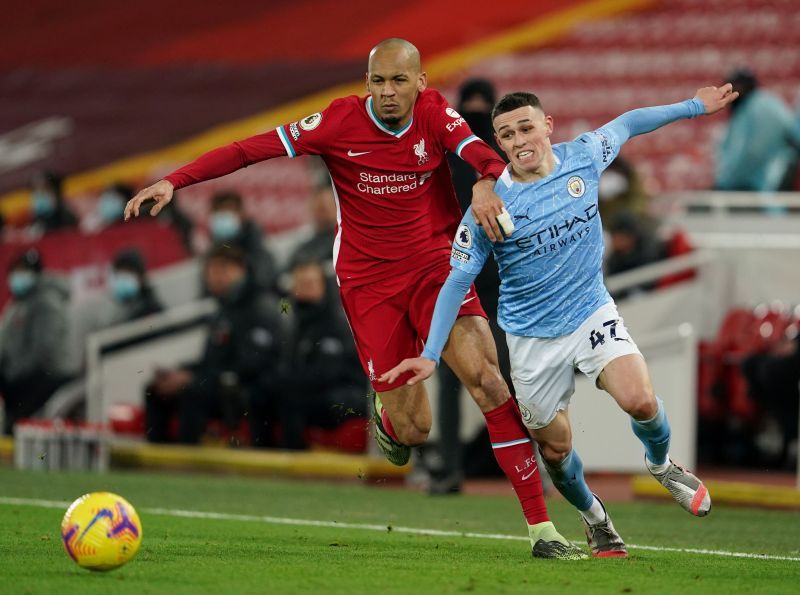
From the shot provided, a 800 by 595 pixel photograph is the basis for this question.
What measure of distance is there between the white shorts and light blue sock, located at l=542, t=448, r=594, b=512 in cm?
19

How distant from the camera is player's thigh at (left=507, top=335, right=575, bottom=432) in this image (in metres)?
6.36

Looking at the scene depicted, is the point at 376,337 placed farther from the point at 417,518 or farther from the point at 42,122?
the point at 42,122

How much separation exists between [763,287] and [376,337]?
246 inches

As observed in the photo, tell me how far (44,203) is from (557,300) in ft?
34.0

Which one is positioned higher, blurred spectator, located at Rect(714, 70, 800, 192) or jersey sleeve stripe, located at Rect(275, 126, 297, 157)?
blurred spectator, located at Rect(714, 70, 800, 192)

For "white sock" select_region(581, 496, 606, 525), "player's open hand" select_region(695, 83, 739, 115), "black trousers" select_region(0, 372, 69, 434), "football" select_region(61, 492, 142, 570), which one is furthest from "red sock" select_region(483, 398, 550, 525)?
"black trousers" select_region(0, 372, 69, 434)

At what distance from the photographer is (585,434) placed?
35.4 feet

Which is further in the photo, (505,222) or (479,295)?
(479,295)

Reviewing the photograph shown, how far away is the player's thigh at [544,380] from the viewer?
6.36 metres

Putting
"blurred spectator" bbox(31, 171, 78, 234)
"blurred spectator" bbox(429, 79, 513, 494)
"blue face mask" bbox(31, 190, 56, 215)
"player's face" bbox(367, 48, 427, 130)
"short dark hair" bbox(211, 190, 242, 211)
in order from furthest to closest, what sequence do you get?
1. "blue face mask" bbox(31, 190, 56, 215)
2. "blurred spectator" bbox(31, 171, 78, 234)
3. "short dark hair" bbox(211, 190, 242, 211)
4. "blurred spectator" bbox(429, 79, 513, 494)
5. "player's face" bbox(367, 48, 427, 130)

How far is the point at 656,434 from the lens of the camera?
6.32 metres

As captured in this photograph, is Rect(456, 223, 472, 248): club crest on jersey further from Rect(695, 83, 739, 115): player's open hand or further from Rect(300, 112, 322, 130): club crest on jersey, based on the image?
Rect(695, 83, 739, 115): player's open hand

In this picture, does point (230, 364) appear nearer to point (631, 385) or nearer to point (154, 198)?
point (154, 198)

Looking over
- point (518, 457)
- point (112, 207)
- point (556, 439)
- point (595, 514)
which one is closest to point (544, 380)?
point (556, 439)
